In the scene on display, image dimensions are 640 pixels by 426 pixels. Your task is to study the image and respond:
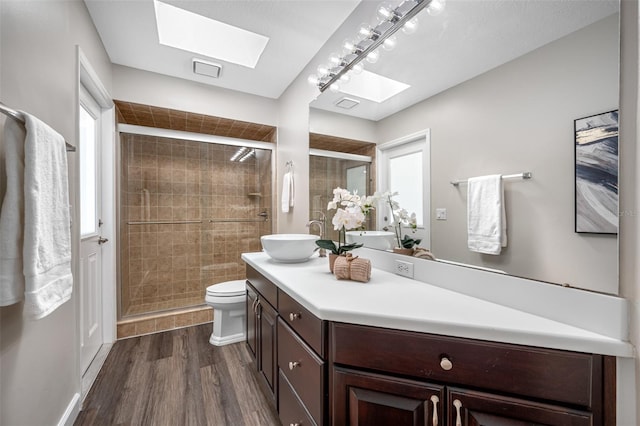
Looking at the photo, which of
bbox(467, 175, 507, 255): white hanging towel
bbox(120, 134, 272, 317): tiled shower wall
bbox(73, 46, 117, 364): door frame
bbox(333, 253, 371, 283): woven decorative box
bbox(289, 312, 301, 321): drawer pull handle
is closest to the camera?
bbox(467, 175, 507, 255): white hanging towel

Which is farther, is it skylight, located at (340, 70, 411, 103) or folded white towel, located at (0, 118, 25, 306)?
skylight, located at (340, 70, 411, 103)

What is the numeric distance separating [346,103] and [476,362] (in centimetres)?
164

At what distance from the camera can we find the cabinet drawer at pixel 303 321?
97 cm

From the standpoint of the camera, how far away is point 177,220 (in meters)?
3.33

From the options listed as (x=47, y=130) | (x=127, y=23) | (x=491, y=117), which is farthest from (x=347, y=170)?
(x=127, y=23)

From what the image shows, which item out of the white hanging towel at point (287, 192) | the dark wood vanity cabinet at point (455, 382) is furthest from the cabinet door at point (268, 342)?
the white hanging towel at point (287, 192)

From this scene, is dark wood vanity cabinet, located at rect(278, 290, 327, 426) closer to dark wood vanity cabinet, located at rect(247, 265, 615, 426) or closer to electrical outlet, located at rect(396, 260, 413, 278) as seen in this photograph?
dark wood vanity cabinet, located at rect(247, 265, 615, 426)

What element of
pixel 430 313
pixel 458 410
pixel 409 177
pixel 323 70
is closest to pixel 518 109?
pixel 409 177

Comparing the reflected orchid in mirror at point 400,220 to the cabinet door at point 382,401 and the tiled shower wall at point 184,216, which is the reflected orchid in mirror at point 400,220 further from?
the tiled shower wall at point 184,216

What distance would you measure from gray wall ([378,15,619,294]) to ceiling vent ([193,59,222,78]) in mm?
2075

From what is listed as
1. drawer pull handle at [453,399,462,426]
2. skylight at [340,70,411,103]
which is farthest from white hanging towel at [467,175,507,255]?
skylight at [340,70,411,103]

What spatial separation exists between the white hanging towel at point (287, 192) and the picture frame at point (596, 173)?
2.12 metres

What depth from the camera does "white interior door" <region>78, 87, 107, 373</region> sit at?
1917 mm

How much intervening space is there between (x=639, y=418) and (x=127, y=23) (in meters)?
3.09
